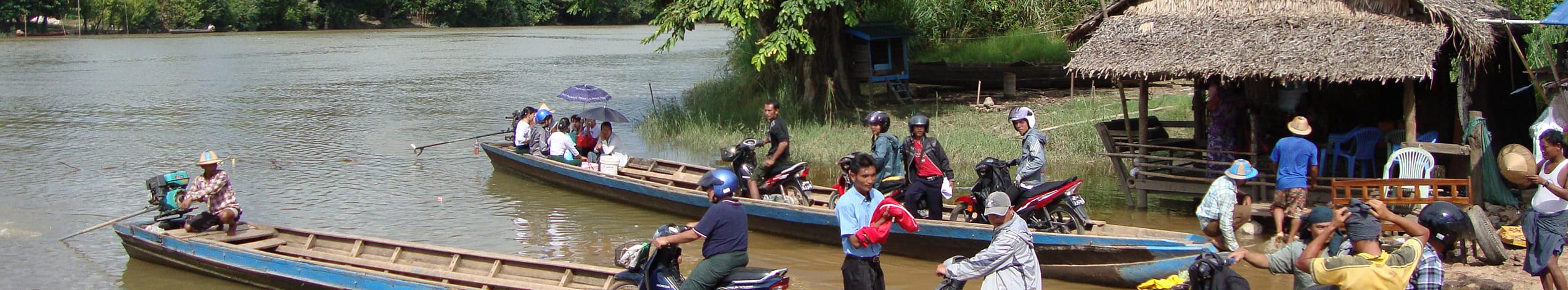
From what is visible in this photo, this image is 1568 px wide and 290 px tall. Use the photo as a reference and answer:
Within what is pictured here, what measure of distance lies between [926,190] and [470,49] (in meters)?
35.5

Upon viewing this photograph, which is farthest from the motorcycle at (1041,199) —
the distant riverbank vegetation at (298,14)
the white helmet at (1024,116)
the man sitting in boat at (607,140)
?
the distant riverbank vegetation at (298,14)

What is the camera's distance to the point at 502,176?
14.6 meters

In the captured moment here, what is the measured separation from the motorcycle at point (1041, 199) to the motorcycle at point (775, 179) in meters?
1.98

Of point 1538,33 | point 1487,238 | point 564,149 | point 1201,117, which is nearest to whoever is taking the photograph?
point 1487,238

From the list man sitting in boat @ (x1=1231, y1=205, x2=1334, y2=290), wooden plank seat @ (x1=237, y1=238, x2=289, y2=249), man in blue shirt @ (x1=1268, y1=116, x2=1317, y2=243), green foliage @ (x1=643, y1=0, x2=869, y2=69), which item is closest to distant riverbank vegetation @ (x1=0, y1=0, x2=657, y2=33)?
green foliage @ (x1=643, y1=0, x2=869, y2=69)

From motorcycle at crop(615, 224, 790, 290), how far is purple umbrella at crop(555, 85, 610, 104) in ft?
23.8

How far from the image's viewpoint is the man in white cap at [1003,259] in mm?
5703

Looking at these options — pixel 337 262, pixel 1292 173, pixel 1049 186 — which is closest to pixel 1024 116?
pixel 1049 186

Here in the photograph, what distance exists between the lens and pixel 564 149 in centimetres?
1323

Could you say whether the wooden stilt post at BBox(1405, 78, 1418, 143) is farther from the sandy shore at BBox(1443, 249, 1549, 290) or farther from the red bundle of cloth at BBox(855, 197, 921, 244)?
the red bundle of cloth at BBox(855, 197, 921, 244)

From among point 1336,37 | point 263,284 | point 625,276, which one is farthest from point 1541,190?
A: point 263,284

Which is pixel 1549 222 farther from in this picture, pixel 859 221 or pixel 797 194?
pixel 797 194

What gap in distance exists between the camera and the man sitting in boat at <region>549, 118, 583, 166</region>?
519 inches

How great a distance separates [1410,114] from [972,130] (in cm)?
635
